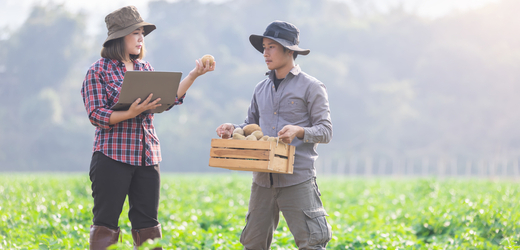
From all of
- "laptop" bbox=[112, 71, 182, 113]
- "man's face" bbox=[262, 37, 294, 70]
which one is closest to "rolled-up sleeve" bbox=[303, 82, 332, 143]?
"man's face" bbox=[262, 37, 294, 70]

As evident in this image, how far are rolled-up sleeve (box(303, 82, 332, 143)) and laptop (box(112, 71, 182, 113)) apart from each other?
0.83 metres

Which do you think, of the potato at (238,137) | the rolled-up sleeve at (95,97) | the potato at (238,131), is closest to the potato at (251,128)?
the potato at (238,131)

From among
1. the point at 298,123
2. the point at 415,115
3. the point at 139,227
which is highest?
the point at 415,115

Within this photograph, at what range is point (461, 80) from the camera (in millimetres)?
56594

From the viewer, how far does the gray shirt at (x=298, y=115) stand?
3.28 meters

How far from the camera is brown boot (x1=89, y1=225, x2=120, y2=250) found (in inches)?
124

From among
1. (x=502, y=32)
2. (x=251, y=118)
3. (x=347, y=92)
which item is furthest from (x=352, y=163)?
(x=251, y=118)

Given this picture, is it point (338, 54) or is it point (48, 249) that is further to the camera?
point (338, 54)

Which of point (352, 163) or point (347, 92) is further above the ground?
point (347, 92)

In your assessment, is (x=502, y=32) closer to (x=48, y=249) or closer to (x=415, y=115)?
(x=415, y=115)

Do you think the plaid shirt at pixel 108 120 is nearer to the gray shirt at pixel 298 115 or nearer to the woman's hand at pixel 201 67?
the woman's hand at pixel 201 67

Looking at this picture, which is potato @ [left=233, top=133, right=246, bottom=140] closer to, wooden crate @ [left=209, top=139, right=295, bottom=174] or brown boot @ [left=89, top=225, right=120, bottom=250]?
wooden crate @ [left=209, top=139, right=295, bottom=174]

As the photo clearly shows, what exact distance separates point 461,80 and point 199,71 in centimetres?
5773

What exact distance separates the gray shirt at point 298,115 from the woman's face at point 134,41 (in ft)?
2.86
